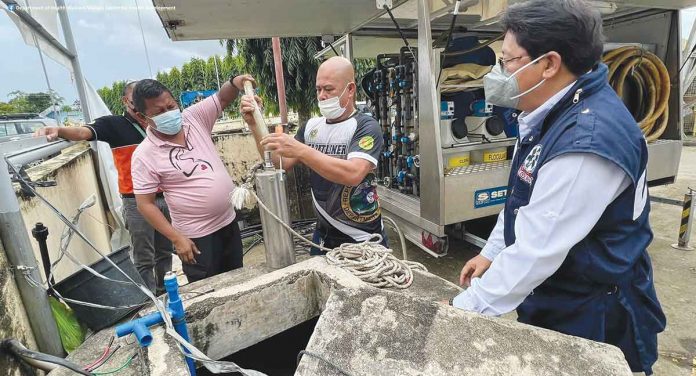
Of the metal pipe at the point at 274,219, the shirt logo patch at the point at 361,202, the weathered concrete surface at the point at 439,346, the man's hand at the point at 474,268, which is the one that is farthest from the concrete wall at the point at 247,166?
the weathered concrete surface at the point at 439,346

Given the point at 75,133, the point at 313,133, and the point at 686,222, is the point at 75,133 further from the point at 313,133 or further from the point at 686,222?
the point at 686,222

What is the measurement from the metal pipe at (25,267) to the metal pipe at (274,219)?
0.82m

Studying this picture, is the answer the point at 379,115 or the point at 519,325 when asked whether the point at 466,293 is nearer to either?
the point at 519,325

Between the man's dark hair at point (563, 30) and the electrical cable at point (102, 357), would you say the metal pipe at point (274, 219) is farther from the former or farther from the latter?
the man's dark hair at point (563, 30)

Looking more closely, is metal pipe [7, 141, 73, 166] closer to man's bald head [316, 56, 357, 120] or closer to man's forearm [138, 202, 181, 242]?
man's forearm [138, 202, 181, 242]

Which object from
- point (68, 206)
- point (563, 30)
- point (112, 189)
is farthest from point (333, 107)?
point (112, 189)

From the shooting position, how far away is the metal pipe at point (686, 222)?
154 inches

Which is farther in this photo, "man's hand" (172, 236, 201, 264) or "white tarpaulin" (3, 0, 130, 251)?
"white tarpaulin" (3, 0, 130, 251)

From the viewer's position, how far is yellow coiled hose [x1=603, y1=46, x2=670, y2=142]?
153 inches

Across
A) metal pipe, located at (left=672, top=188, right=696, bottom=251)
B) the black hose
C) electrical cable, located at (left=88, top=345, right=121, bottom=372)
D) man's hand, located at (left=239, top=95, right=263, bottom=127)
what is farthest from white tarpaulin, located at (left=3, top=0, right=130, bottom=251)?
metal pipe, located at (left=672, top=188, right=696, bottom=251)

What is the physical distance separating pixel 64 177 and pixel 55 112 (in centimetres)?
105

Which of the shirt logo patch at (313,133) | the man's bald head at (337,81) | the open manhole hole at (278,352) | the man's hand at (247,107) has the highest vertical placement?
the man's bald head at (337,81)

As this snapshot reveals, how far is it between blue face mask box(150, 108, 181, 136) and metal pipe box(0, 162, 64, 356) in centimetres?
101

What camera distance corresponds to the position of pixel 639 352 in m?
1.25
